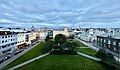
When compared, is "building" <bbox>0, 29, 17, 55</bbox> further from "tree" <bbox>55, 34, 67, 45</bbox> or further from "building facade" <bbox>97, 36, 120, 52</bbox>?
"building facade" <bbox>97, 36, 120, 52</bbox>

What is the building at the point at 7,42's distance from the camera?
164 ft

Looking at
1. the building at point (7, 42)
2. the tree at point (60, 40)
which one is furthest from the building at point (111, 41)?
the building at point (7, 42)

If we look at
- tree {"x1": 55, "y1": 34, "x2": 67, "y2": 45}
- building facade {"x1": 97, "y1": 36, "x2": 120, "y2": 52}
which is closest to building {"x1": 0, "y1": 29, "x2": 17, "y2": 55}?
tree {"x1": 55, "y1": 34, "x2": 67, "y2": 45}

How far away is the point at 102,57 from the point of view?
41312 millimetres

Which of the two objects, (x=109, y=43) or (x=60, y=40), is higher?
(x=60, y=40)

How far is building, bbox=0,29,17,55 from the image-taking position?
50.0 m

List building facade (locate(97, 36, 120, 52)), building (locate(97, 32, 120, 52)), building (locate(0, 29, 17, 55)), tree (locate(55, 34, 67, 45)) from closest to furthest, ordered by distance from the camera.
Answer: building (locate(0, 29, 17, 55)), building facade (locate(97, 36, 120, 52)), building (locate(97, 32, 120, 52)), tree (locate(55, 34, 67, 45))

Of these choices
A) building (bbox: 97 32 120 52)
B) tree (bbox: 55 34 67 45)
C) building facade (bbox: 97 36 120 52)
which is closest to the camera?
building facade (bbox: 97 36 120 52)

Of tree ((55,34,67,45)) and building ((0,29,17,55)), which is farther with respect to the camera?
tree ((55,34,67,45))

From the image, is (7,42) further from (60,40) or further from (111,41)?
(111,41)

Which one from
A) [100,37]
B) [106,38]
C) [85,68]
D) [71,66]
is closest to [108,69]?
[85,68]

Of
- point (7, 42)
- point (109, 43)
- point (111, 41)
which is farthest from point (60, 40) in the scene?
point (7, 42)

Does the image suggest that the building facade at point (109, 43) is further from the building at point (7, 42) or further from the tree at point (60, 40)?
the building at point (7, 42)

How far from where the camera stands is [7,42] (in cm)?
5453
